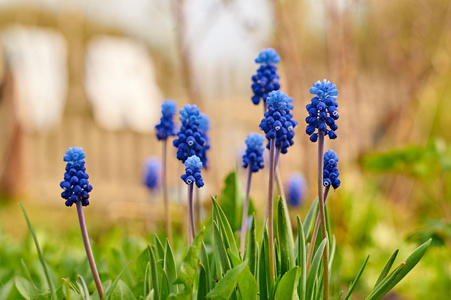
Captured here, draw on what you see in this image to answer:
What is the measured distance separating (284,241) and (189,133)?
38 centimetres

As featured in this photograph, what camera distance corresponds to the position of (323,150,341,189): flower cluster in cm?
121

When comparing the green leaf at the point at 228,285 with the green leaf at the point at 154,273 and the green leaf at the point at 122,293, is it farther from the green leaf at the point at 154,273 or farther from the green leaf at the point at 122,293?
the green leaf at the point at 122,293

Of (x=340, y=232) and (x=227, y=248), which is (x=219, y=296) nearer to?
(x=227, y=248)

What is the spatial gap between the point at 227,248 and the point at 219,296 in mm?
143

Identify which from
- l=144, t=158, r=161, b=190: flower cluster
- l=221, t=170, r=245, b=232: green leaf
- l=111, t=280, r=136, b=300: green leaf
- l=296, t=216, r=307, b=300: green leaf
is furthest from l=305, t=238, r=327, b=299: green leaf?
l=144, t=158, r=161, b=190: flower cluster

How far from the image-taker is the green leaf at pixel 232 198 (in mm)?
1771

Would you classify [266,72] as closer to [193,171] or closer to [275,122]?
[275,122]

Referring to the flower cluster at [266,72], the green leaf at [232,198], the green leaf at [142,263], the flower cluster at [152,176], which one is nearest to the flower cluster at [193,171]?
the flower cluster at [266,72]

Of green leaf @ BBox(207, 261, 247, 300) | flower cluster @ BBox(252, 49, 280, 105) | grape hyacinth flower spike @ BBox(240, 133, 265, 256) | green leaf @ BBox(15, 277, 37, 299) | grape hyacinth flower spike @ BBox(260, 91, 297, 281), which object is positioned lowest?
green leaf @ BBox(15, 277, 37, 299)

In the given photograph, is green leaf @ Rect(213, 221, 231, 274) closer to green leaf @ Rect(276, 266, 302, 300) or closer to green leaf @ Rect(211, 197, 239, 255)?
green leaf @ Rect(211, 197, 239, 255)

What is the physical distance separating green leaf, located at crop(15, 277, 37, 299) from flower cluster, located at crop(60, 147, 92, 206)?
1.36 feet

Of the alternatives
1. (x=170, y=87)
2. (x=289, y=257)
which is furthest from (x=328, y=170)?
(x=170, y=87)

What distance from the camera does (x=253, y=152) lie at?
4.62ft

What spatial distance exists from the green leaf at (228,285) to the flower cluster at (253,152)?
1.16 ft
